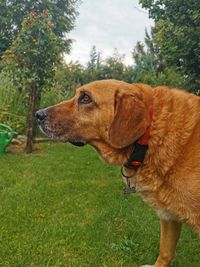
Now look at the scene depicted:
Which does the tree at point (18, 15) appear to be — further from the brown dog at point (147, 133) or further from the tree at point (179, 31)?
the brown dog at point (147, 133)

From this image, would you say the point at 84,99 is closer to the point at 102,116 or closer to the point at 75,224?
the point at 102,116

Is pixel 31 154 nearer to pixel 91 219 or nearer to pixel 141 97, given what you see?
pixel 91 219

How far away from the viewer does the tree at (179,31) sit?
725 cm

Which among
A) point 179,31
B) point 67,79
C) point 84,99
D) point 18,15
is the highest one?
point 18,15

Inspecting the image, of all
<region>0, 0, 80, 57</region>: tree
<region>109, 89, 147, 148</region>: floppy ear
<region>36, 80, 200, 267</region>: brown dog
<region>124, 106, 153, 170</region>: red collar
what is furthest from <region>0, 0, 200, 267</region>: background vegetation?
<region>0, 0, 80, 57</region>: tree

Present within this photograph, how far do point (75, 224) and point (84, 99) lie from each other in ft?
5.96

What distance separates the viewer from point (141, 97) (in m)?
2.84

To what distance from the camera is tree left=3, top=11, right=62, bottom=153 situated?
850cm

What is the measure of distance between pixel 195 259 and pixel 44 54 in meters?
6.11

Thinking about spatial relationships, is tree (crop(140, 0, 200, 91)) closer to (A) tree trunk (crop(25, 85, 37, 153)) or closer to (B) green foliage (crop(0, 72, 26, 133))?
(A) tree trunk (crop(25, 85, 37, 153))

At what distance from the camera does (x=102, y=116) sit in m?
2.92

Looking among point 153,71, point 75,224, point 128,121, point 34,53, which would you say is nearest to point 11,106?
point 34,53

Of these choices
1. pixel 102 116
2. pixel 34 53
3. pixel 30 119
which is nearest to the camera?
Answer: pixel 102 116

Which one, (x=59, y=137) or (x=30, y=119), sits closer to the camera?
(x=59, y=137)
